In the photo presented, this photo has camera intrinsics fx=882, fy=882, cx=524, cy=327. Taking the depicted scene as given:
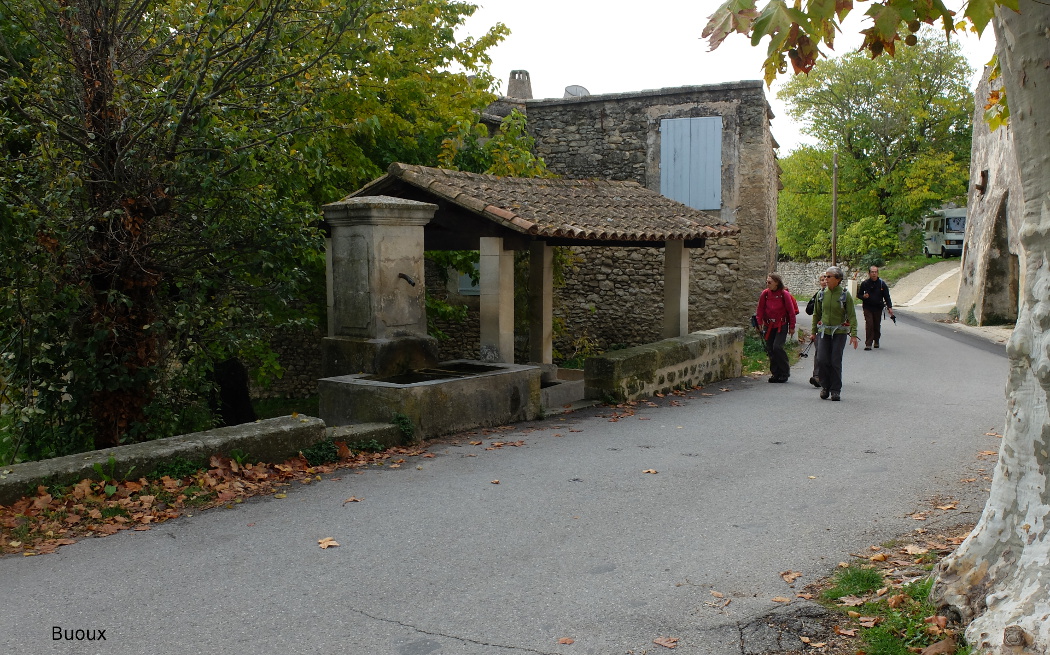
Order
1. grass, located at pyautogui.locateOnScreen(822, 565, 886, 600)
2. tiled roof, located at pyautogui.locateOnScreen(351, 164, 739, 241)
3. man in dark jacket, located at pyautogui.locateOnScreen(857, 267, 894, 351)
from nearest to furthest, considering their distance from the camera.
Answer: grass, located at pyautogui.locateOnScreen(822, 565, 886, 600) < tiled roof, located at pyautogui.locateOnScreen(351, 164, 739, 241) < man in dark jacket, located at pyautogui.locateOnScreen(857, 267, 894, 351)

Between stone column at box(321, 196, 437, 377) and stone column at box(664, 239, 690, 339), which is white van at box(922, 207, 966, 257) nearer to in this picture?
stone column at box(664, 239, 690, 339)

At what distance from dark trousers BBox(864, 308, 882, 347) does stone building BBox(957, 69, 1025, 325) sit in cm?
734

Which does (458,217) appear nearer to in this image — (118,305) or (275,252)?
(275,252)

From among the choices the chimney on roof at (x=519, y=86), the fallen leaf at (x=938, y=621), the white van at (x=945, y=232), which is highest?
the chimney on roof at (x=519, y=86)

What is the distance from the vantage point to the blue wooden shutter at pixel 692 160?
61.0 ft

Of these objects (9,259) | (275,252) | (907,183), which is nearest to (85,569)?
(9,259)

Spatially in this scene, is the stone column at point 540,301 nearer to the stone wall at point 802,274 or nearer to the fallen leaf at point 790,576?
the fallen leaf at point 790,576

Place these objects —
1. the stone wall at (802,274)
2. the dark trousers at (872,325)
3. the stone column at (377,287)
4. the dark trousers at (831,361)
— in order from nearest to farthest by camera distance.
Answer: the stone column at (377,287) < the dark trousers at (831,361) < the dark trousers at (872,325) < the stone wall at (802,274)

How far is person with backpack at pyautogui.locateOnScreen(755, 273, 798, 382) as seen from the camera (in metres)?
12.5

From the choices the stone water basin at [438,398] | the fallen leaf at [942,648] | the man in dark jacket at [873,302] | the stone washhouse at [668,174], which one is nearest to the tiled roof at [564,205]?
the stone water basin at [438,398]

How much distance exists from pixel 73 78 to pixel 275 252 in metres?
2.11

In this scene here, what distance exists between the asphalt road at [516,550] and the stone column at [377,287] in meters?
1.49

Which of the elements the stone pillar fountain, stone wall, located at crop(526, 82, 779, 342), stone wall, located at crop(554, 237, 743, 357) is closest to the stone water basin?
the stone pillar fountain

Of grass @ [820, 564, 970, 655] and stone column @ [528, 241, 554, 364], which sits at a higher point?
stone column @ [528, 241, 554, 364]
